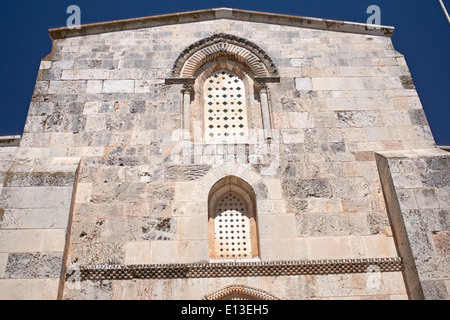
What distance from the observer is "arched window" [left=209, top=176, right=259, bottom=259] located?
7.77m

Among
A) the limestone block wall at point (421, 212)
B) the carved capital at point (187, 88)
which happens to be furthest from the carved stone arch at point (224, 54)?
the limestone block wall at point (421, 212)

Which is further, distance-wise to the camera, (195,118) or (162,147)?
(195,118)

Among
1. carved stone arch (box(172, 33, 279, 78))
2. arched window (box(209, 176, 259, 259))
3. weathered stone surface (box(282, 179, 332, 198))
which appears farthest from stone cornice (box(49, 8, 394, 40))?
arched window (box(209, 176, 259, 259))

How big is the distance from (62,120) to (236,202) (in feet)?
13.3

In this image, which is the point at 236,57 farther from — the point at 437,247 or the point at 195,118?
the point at 437,247

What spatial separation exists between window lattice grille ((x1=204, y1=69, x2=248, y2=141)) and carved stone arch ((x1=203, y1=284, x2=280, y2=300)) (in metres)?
3.24

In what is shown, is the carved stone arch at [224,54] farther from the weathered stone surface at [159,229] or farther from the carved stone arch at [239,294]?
the carved stone arch at [239,294]

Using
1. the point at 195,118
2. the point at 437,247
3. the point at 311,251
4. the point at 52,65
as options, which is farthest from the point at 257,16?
the point at 437,247

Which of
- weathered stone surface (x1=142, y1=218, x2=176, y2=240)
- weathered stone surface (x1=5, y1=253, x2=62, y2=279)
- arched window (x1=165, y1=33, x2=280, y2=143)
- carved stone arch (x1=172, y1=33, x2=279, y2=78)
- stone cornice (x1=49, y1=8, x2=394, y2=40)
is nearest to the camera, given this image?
weathered stone surface (x1=5, y1=253, x2=62, y2=279)

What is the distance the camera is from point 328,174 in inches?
321

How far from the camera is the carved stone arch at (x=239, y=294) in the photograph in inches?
271

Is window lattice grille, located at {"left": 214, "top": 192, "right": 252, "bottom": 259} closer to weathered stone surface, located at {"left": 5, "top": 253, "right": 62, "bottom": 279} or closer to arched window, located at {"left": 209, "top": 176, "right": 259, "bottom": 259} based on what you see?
arched window, located at {"left": 209, "top": 176, "right": 259, "bottom": 259}

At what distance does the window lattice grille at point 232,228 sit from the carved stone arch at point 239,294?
819 mm

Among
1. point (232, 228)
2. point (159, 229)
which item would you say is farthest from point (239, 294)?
point (159, 229)
